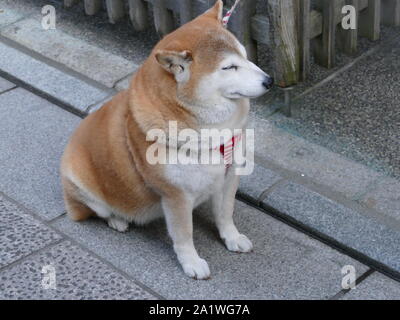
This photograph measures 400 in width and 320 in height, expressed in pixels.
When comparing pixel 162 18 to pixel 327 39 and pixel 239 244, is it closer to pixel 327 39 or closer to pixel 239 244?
pixel 327 39

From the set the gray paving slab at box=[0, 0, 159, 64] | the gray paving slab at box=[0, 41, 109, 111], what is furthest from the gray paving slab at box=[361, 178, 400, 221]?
the gray paving slab at box=[0, 0, 159, 64]

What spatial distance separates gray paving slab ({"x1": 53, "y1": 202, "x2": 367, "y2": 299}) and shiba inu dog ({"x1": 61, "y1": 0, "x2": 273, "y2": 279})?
64 millimetres

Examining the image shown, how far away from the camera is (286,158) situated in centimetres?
439

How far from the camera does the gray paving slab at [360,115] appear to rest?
174 inches

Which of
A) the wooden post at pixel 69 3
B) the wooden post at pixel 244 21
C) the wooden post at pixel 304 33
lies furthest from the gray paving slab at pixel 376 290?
the wooden post at pixel 69 3

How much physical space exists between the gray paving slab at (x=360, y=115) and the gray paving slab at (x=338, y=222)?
41 cm

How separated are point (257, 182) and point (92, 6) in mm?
2103

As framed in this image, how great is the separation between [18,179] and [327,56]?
1.92 m

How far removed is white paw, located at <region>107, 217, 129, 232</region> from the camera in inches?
160

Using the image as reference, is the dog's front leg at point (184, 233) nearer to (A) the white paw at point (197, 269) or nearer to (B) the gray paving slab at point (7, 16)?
(A) the white paw at point (197, 269)

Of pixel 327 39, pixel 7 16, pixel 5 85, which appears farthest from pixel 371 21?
pixel 7 16

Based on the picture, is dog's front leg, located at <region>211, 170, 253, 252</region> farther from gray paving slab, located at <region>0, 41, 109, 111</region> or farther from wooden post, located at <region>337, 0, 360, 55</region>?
wooden post, located at <region>337, 0, 360, 55</region>
